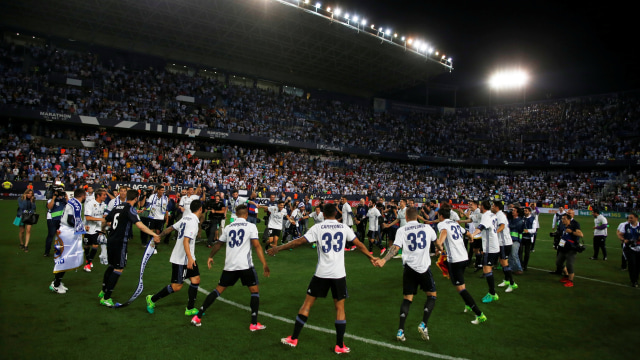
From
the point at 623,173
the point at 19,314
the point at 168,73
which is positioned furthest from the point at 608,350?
the point at 623,173

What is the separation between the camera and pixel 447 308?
7949 mm

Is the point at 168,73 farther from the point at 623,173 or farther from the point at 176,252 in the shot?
the point at 623,173

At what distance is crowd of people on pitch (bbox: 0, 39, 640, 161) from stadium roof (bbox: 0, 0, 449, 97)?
2882 mm

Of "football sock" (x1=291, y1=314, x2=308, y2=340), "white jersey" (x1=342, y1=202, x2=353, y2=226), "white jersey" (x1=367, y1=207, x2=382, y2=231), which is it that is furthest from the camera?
"white jersey" (x1=342, y1=202, x2=353, y2=226)

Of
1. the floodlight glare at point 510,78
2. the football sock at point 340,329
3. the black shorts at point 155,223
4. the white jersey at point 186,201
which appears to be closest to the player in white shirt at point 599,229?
the football sock at point 340,329

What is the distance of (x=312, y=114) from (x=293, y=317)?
46.0 m

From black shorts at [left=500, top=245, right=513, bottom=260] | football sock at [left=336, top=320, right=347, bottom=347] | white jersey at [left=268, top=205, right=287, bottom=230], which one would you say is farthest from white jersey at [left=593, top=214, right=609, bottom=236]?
football sock at [left=336, top=320, right=347, bottom=347]

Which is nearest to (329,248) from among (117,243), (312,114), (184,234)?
(184,234)

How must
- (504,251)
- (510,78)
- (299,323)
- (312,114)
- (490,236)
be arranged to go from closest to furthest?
(299,323)
(490,236)
(504,251)
(312,114)
(510,78)

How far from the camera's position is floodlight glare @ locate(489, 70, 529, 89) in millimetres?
57562

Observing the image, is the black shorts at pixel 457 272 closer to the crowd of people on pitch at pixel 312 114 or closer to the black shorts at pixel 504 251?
the black shorts at pixel 504 251

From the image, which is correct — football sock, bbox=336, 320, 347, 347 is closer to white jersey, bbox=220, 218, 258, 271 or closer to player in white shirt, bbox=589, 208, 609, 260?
white jersey, bbox=220, 218, 258, 271

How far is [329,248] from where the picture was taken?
5684mm

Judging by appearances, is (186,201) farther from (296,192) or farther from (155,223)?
(296,192)
